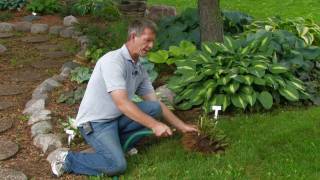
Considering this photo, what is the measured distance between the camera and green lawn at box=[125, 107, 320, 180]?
4.38 metres

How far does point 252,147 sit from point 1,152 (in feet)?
6.53

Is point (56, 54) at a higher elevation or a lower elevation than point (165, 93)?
lower

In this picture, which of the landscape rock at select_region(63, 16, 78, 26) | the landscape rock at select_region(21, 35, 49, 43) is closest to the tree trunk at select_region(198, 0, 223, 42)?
the landscape rock at select_region(21, 35, 49, 43)

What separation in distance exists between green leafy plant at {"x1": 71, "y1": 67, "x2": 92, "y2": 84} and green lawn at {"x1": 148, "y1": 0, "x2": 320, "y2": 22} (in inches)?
207

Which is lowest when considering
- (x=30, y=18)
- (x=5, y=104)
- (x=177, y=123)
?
(x=30, y=18)

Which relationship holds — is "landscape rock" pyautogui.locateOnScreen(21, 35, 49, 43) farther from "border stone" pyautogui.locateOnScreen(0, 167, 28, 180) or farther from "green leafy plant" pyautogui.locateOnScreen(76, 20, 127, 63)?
"border stone" pyautogui.locateOnScreen(0, 167, 28, 180)

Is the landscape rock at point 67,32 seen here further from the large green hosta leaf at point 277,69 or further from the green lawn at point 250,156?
the green lawn at point 250,156

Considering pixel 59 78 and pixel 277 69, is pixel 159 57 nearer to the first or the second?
pixel 59 78

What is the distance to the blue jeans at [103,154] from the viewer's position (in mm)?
4500

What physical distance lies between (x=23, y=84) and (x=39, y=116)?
141 cm

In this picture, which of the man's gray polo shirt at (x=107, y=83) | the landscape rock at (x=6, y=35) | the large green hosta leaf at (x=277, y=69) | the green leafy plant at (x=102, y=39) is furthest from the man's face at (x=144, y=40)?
the landscape rock at (x=6, y=35)

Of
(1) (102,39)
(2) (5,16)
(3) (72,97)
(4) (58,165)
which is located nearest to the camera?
(4) (58,165)

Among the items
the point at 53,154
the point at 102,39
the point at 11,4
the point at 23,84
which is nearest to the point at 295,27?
the point at 102,39

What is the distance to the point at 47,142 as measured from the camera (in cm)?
509
